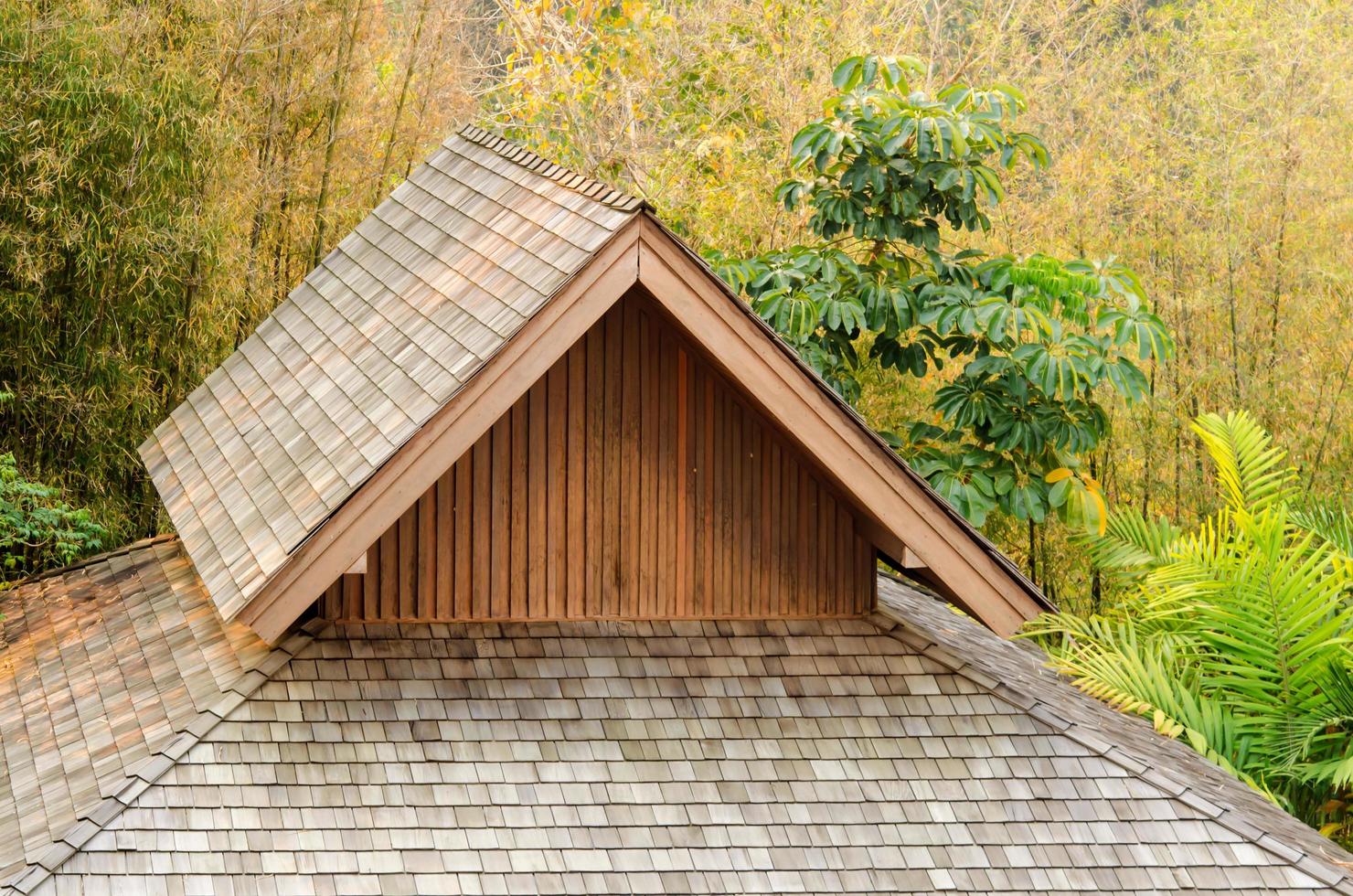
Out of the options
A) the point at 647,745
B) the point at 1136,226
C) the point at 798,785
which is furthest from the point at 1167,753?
the point at 1136,226

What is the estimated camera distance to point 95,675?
543 cm

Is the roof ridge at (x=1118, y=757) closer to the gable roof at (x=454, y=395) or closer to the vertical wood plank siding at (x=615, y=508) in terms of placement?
the gable roof at (x=454, y=395)

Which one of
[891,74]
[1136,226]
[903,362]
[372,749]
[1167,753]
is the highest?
[891,74]

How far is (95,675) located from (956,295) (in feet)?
16.5

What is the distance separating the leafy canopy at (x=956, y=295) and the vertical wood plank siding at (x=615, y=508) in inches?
120

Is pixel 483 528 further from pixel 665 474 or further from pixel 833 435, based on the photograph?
pixel 833 435

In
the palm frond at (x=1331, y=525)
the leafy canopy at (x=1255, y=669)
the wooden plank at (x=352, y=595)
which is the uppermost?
the wooden plank at (x=352, y=595)

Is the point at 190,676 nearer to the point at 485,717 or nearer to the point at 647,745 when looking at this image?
the point at 485,717

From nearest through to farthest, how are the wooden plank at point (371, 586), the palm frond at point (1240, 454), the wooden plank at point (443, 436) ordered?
the wooden plank at point (443, 436) < the wooden plank at point (371, 586) < the palm frond at point (1240, 454)

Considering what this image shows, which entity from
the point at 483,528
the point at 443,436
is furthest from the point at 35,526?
the point at 443,436

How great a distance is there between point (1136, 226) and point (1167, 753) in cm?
652

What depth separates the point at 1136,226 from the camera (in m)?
11.3

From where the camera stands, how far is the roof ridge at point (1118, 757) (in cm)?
473

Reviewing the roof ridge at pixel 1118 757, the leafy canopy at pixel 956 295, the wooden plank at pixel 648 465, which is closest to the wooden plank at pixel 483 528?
the wooden plank at pixel 648 465
